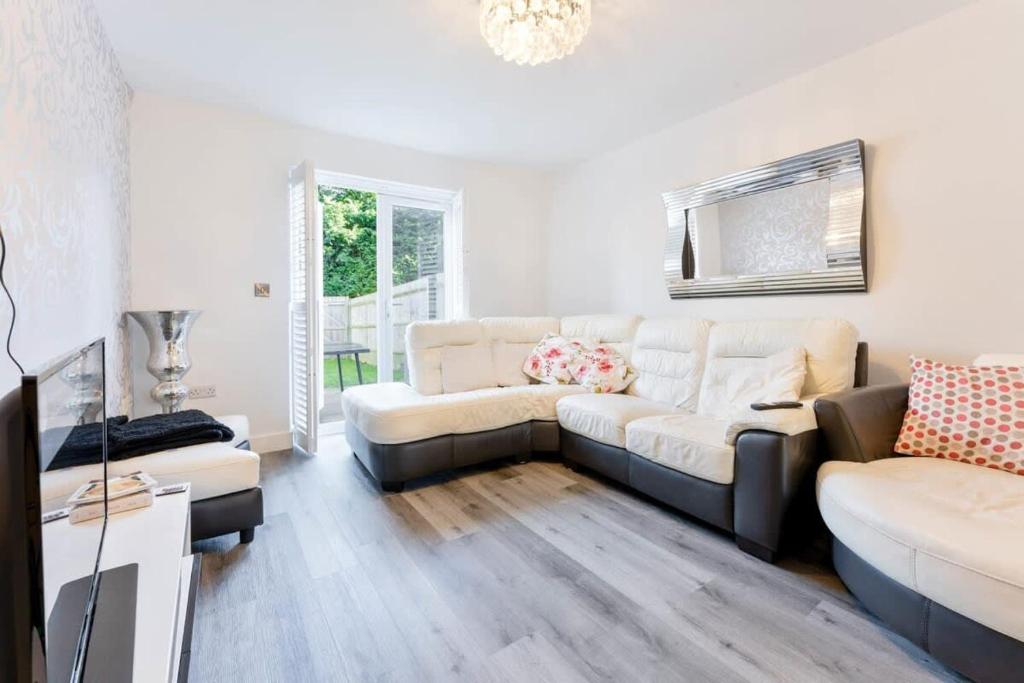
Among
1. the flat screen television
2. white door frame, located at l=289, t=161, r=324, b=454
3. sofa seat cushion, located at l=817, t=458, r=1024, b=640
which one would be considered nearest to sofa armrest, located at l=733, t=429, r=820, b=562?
sofa seat cushion, located at l=817, t=458, r=1024, b=640

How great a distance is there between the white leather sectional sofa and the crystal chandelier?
181cm

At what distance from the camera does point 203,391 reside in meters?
3.06

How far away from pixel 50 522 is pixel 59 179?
1.43 metres

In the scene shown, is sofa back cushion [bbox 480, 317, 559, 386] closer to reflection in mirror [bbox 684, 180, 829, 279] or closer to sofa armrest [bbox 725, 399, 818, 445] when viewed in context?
reflection in mirror [bbox 684, 180, 829, 279]

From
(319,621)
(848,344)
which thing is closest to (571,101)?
(848,344)

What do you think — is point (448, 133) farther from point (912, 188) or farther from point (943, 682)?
point (943, 682)

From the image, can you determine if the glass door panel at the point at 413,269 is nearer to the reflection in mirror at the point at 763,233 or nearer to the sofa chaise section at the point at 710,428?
the sofa chaise section at the point at 710,428

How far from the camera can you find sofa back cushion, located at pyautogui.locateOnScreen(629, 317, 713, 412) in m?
2.78

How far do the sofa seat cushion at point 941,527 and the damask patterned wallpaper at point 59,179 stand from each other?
2445 mm

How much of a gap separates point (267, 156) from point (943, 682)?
14.1 ft

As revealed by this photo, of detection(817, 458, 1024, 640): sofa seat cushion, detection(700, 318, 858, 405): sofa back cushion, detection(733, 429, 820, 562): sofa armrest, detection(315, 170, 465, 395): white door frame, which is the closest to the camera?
detection(817, 458, 1024, 640): sofa seat cushion

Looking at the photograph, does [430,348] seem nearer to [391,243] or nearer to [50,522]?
[391,243]

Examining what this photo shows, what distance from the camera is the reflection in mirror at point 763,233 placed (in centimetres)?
252

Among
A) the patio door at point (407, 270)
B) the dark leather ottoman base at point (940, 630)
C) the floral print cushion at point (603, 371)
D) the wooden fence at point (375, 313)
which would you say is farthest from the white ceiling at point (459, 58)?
the dark leather ottoman base at point (940, 630)
